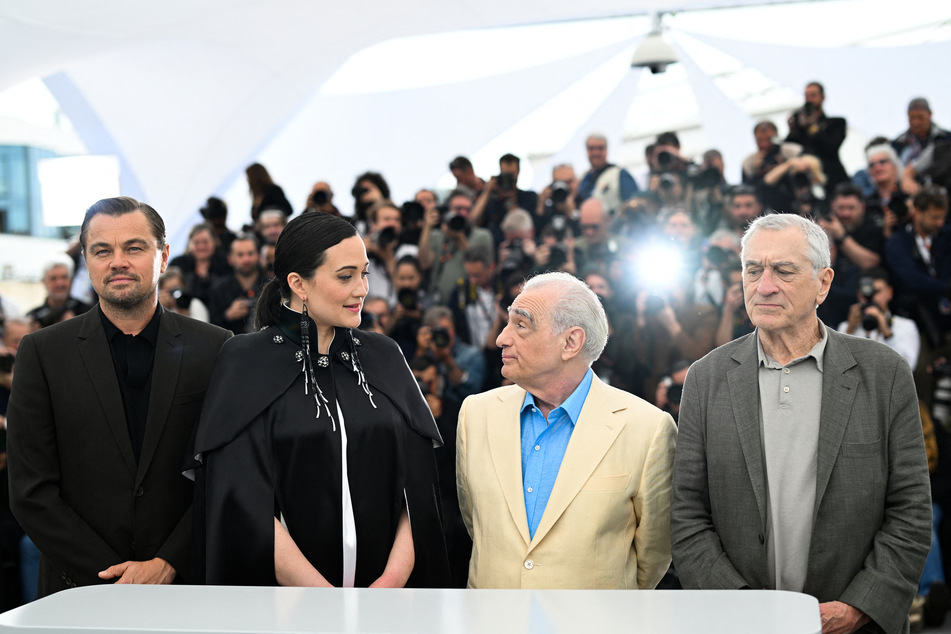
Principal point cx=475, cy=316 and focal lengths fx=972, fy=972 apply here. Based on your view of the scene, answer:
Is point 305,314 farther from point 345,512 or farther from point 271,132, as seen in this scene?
point 271,132

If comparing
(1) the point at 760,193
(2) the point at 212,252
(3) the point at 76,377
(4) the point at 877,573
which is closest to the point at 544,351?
(4) the point at 877,573

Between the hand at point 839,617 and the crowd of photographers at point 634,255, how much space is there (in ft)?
7.41

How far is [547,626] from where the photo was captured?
1.52 meters

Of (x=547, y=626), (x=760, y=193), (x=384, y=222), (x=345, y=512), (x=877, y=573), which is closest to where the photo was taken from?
(x=547, y=626)

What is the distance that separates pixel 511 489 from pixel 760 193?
352cm

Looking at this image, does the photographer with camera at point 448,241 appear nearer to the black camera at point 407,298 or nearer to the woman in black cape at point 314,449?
the black camera at point 407,298

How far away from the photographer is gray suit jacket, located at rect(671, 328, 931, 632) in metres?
2.12

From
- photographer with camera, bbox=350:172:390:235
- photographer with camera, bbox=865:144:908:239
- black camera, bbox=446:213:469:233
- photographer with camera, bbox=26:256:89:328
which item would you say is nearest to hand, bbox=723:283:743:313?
photographer with camera, bbox=865:144:908:239

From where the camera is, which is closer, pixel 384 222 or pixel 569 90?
pixel 384 222

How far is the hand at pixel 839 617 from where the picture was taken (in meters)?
2.09

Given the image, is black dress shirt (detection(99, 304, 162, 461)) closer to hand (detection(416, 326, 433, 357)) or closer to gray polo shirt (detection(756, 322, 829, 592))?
gray polo shirt (detection(756, 322, 829, 592))

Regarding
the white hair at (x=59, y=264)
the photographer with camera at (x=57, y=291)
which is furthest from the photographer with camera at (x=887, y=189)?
the white hair at (x=59, y=264)

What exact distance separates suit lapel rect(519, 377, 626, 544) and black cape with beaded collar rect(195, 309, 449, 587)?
0.29m

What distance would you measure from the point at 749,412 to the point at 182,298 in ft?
13.8
